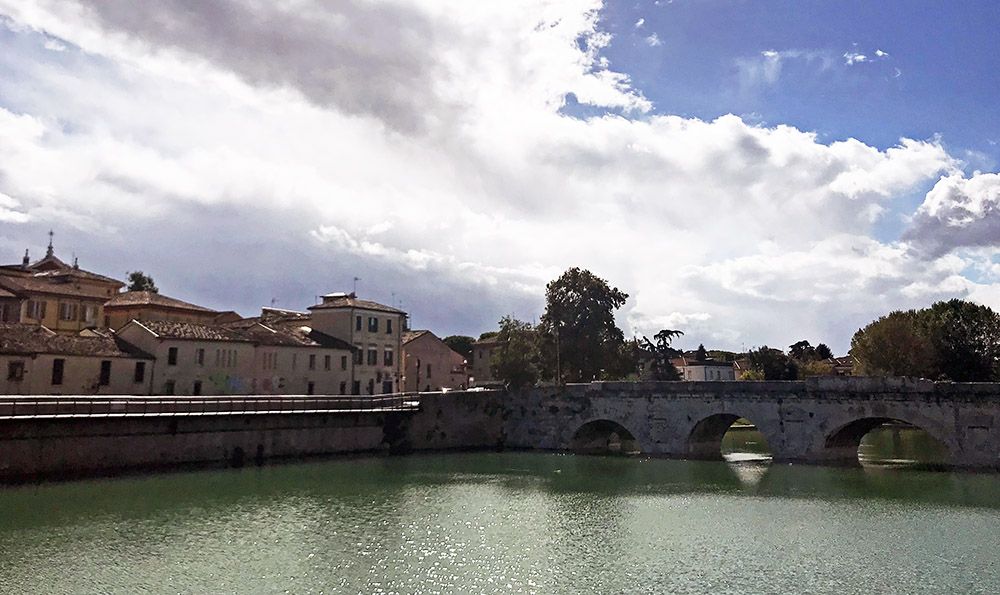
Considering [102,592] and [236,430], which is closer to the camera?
[102,592]

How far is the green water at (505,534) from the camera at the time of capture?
20547 mm

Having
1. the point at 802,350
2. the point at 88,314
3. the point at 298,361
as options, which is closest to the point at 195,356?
the point at 298,361

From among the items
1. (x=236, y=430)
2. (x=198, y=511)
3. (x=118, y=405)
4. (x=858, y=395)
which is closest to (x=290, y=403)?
(x=236, y=430)

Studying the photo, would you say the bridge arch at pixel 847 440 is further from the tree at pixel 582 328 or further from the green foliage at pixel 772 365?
the green foliage at pixel 772 365

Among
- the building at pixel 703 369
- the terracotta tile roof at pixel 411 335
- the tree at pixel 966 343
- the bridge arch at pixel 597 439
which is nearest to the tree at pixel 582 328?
the bridge arch at pixel 597 439

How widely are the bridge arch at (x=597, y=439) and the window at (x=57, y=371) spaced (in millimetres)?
34537

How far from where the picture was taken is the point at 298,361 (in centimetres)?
6194

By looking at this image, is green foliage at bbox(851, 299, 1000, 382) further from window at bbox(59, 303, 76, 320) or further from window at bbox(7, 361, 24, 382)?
window at bbox(59, 303, 76, 320)

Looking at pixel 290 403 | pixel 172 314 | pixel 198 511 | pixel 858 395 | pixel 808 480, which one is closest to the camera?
pixel 198 511

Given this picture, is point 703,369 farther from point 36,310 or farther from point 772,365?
point 36,310

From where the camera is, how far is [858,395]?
44.0m

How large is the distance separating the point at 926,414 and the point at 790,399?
740 centimetres

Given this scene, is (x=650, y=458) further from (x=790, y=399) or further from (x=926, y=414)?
(x=926, y=414)

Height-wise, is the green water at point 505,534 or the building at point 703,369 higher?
the building at point 703,369
